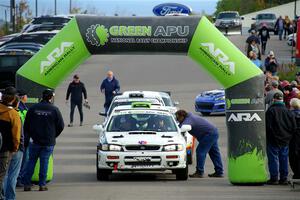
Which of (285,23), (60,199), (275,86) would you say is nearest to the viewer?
(60,199)

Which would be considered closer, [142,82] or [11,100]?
[11,100]

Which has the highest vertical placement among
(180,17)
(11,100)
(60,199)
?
(180,17)

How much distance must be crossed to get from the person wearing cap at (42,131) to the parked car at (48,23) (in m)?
40.6

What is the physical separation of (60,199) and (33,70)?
10.1ft

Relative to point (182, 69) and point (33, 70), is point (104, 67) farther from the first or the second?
point (33, 70)

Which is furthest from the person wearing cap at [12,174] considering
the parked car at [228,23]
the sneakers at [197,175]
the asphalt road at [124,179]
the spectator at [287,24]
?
the parked car at [228,23]

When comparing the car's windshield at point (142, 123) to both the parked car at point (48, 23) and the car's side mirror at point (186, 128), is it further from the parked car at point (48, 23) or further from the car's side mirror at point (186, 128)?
the parked car at point (48, 23)

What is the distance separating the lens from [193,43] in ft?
63.0

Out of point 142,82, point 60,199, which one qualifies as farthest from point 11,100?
point 142,82

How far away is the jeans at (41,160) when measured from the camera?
1841 centimetres

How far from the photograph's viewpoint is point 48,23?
201 feet

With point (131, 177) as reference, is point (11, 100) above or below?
above

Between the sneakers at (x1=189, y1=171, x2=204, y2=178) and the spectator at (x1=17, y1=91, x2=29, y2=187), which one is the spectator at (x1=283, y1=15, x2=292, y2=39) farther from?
the spectator at (x1=17, y1=91, x2=29, y2=187)

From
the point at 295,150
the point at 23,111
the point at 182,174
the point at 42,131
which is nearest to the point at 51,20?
the point at 182,174
